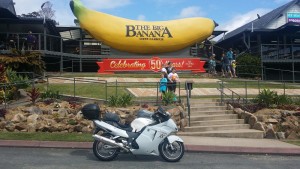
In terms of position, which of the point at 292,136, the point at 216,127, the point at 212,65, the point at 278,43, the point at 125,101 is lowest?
the point at 292,136

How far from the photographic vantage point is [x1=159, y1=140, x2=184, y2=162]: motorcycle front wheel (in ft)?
27.2

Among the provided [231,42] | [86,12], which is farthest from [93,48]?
[231,42]

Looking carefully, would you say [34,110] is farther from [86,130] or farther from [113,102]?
[113,102]

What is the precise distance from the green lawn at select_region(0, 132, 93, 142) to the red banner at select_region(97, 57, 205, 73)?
48.7 feet

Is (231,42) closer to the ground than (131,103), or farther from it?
farther from it

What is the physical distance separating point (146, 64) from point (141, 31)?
2680 mm

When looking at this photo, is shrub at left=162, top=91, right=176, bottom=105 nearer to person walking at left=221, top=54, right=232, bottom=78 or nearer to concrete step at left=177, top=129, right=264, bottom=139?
concrete step at left=177, top=129, right=264, bottom=139

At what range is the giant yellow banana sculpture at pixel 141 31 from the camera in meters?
A: 27.2

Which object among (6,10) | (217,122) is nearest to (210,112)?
(217,122)

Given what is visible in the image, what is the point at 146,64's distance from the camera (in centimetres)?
2667

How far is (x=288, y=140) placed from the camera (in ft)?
39.5

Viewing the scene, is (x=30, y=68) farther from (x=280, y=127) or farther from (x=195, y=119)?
(x=280, y=127)

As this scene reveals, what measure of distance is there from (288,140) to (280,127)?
46.1 inches

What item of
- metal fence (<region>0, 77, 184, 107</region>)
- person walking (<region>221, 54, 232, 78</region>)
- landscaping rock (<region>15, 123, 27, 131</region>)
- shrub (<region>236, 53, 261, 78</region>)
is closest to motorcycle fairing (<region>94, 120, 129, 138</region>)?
landscaping rock (<region>15, 123, 27, 131</region>)
